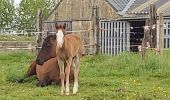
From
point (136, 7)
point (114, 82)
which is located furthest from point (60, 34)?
point (136, 7)

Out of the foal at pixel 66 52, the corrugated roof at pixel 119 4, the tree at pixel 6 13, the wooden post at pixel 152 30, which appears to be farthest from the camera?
the tree at pixel 6 13

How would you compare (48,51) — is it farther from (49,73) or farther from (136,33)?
(136,33)

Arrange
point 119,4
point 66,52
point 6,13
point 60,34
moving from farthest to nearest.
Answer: point 6,13 → point 119,4 → point 66,52 → point 60,34

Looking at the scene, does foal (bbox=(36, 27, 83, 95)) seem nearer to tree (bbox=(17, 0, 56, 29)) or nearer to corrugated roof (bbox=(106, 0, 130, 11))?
corrugated roof (bbox=(106, 0, 130, 11))

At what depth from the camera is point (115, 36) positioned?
93.5 ft

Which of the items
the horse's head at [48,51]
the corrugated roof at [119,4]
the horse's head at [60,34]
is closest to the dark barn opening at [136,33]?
the corrugated roof at [119,4]

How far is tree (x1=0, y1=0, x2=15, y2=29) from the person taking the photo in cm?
4652

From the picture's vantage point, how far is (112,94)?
9898mm

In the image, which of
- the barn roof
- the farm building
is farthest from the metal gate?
the barn roof

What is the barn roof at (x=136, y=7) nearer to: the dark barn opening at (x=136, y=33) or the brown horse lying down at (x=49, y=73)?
the dark barn opening at (x=136, y=33)

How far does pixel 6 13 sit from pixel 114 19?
67.6ft

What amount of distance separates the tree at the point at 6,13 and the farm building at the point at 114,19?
47.6 ft

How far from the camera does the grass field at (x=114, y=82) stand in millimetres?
9766

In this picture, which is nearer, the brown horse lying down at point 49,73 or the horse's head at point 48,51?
the brown horse lying down at point 49,73
